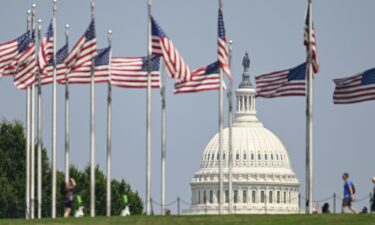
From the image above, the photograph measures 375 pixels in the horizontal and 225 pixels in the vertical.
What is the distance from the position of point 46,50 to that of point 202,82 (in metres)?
11.6

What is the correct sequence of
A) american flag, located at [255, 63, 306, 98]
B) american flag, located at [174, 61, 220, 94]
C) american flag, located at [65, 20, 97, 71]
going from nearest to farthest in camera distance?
1. american flag, located at [255, 63, 306, 98]
2. american flag, located at [174, 61, 220, 94]
3. american flag, located at [65, 20, 97, 71]

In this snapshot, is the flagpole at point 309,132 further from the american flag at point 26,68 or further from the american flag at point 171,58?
the american flag at point 26,68

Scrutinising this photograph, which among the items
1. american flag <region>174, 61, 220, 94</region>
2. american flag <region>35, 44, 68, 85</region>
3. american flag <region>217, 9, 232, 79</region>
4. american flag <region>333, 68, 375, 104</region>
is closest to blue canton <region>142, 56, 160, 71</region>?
american flag <region>174, 61, 220, 94</region>

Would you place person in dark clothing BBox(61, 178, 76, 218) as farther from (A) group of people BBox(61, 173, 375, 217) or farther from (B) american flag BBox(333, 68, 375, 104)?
(B) american flag BBox(333, 68, 375, 104)

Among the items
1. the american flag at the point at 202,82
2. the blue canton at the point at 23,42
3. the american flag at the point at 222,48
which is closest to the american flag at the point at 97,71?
the blue canton at the point at 23,42

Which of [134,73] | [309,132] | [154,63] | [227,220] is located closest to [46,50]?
[134,73]

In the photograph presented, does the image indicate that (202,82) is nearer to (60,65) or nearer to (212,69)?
(212,69)

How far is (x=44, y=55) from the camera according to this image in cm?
15875

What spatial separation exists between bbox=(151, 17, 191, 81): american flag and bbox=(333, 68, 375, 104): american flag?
8.85 metres

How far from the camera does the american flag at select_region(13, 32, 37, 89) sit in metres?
160

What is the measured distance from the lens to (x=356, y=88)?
5748 inches

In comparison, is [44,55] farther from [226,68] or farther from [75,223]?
[75,223]

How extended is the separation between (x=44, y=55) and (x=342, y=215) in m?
30.5

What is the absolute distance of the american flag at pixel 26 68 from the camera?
160 m
